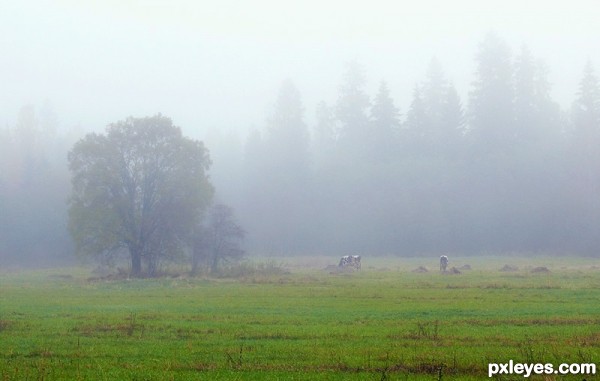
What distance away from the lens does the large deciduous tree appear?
189 ft

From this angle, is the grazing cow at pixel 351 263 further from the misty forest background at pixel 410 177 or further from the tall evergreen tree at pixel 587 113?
the tall evergreen tree at pixel 587 113

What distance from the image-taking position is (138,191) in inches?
2425

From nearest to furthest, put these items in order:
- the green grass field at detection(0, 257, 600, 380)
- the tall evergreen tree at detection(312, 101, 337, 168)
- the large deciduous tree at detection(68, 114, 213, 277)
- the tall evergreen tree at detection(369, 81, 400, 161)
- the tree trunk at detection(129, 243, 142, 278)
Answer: the green grass field at detection(0, 257, 600, 380), the large deciduous tree at detection(68, 114, 213, 277), the tree trunk at detection(129, 243, 142, 278), the tall evergreen tree at detection(369, 81, 400, 161), the tall evergreen tree at detection(312, 101, 337, 168)

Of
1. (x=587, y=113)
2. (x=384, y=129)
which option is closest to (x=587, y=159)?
(x=587, y=113)

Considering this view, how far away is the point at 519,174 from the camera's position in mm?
94000

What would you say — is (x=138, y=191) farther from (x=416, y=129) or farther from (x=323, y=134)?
(x=323, y=134)

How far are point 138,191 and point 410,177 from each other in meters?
53.8

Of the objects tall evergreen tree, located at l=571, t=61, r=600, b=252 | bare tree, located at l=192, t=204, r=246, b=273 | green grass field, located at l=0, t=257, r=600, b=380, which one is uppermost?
tall evergreen tree, located at l=571, t=61, r=600, b=252

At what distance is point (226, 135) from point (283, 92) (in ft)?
98.1

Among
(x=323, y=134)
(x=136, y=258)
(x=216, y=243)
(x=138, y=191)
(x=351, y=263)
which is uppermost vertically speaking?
(x=323, y=134)

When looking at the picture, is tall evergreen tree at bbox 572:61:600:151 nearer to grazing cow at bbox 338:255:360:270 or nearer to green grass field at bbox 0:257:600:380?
grazing cow at bbox 338:255:360:270

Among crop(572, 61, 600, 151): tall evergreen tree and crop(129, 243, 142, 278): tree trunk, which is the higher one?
crop(572, 61, 600, 151): tall evergreen tree

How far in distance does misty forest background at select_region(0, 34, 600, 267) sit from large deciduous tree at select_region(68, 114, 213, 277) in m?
31.0

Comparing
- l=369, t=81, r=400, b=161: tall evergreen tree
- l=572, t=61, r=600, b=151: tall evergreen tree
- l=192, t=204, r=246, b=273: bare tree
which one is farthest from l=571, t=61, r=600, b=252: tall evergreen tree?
l=192, t=204, r=246, b=273: bare tree
